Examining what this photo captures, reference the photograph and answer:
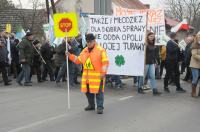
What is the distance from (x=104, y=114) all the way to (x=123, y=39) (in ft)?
14.5

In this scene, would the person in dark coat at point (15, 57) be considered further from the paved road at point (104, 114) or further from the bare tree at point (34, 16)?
the bare tree at point (34, 16)

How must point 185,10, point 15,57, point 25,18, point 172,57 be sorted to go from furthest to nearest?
point 185,10
point 25,18
point 15,57
point 172,57

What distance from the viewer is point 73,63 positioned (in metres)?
15.6

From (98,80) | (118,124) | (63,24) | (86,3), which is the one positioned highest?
(86,3)

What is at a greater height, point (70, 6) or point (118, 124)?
point (70, 6)

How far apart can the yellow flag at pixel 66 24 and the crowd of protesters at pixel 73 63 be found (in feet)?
9.37

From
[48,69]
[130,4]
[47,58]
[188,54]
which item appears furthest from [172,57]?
[130,4]

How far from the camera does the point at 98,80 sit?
1012 cm

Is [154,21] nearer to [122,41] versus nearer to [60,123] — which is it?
[122,41]

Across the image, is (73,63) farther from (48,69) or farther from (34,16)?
(34,16)

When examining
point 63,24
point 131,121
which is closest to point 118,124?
point 131,121

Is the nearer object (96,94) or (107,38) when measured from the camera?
(96,94)

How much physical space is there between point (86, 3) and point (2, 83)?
3466 cm

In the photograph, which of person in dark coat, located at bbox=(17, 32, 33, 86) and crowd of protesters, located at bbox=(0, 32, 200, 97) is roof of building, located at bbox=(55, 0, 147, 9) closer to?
crowd of protesters, located at bbox=(0, 32, 200, 97)
